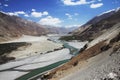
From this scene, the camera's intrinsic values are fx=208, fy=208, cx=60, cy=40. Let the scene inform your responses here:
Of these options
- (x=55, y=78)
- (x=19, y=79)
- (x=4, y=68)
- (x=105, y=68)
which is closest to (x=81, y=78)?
(x=105, y=68)

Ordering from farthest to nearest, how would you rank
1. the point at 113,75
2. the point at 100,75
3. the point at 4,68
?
the point at 4,68 < the point at 100,75 < the point at 113,75

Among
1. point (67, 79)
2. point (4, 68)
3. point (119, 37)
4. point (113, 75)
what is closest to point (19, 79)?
point (4, 68)

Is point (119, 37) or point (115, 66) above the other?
point (119, 37)

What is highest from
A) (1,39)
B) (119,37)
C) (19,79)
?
(1,39)

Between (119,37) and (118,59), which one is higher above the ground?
(119,37)

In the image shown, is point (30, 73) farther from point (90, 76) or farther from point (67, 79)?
point (90, 76)

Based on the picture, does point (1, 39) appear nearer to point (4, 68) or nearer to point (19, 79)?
point (4, 68)

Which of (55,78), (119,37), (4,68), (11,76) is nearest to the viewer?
(55,78)

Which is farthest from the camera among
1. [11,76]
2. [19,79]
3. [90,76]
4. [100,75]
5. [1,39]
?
[1,39]

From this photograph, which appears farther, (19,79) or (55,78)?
(19,79)
